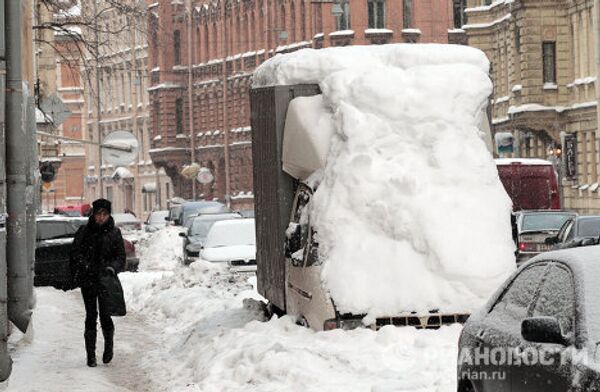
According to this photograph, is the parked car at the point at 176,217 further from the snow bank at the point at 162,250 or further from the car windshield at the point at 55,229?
the car windshield at the point at 55,229

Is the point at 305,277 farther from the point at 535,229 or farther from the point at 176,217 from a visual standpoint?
the point at 176,217

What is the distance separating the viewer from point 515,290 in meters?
10.2

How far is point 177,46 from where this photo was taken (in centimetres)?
11388

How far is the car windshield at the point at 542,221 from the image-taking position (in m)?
37.8

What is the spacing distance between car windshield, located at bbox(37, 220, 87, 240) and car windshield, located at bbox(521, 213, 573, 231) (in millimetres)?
9619

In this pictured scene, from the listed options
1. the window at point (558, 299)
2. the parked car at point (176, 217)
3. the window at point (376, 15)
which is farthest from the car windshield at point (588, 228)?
the window at point (376, 15)

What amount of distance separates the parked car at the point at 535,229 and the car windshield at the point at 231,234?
5.35 metres

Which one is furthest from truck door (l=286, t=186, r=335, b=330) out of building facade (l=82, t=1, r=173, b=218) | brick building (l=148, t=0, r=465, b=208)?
building facade (l=82, t=1, r=173, b=218)

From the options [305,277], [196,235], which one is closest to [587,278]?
[305,277]

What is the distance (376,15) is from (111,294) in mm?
80553

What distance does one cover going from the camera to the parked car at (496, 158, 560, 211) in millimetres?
45031

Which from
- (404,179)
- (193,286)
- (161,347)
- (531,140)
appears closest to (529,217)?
(193,286)

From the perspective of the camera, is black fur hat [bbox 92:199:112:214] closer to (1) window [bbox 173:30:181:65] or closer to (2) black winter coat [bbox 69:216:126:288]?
(2) black winter coat [bbox 69:216:126:288]

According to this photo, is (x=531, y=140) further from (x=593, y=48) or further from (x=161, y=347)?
(x=161, y=347)
